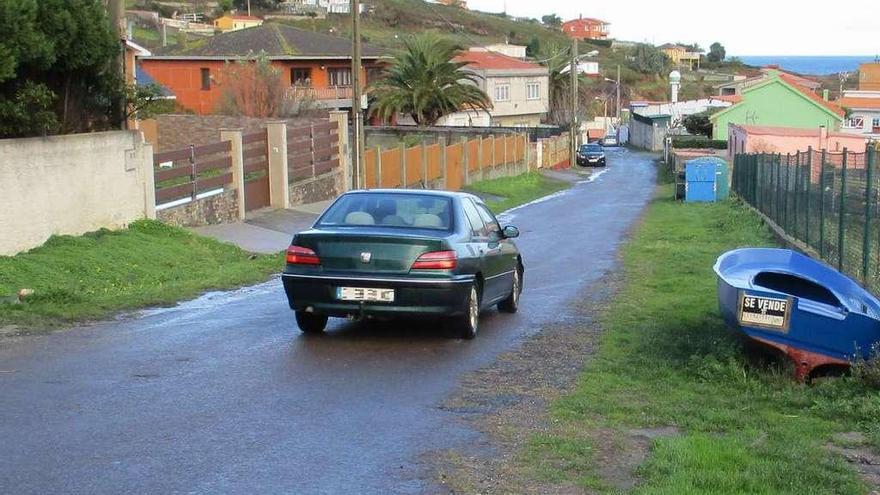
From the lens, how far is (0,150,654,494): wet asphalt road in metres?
6.39

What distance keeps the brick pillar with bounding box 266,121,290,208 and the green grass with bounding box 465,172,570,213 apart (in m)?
9.54

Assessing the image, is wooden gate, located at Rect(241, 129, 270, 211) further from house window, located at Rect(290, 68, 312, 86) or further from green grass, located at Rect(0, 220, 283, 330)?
house window, located at Rect(290, 68, 312, 86)

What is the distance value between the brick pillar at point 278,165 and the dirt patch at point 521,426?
16812 millimetres

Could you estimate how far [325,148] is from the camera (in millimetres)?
31672

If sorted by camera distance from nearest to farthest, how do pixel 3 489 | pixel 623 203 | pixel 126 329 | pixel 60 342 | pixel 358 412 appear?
pixel 3 489
pixel 358 412
pixel 60 342
pixel 126 329
pixel 623 203

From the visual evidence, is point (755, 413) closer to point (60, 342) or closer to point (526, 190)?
point (60, 342)

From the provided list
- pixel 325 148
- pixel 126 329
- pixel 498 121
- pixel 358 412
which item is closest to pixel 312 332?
pixel 126 329

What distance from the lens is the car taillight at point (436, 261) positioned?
10695mm

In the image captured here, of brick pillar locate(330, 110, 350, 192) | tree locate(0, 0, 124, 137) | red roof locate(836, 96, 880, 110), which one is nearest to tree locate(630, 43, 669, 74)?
red roof locate(836, 96, 880, 110)

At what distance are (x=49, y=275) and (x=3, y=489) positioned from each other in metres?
8.94

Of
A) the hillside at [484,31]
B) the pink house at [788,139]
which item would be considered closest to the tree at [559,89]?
the hillside at [484,31]

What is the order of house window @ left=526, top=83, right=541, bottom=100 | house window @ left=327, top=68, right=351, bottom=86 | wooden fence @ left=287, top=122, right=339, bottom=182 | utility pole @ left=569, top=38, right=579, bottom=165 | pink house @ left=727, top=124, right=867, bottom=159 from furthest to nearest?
1. house window @ left=526, top=83, right=541, bottom=100
2. utility pole @ left=569, top=38, right=579, bottom=165
3. house window @ left=327, top=68, right=351, bottom=86
4. pink house @ left=727, top=124, right=867, bottom=159
5. wooden fence @ left=287, top=122, right=339, bottom=182

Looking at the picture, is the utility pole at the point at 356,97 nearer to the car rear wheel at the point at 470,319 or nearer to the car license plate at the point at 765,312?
the car rear wheel at the point at 470,319

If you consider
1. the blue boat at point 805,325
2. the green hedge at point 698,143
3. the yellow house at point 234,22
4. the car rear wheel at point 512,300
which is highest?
the yellow house at point 234,22
